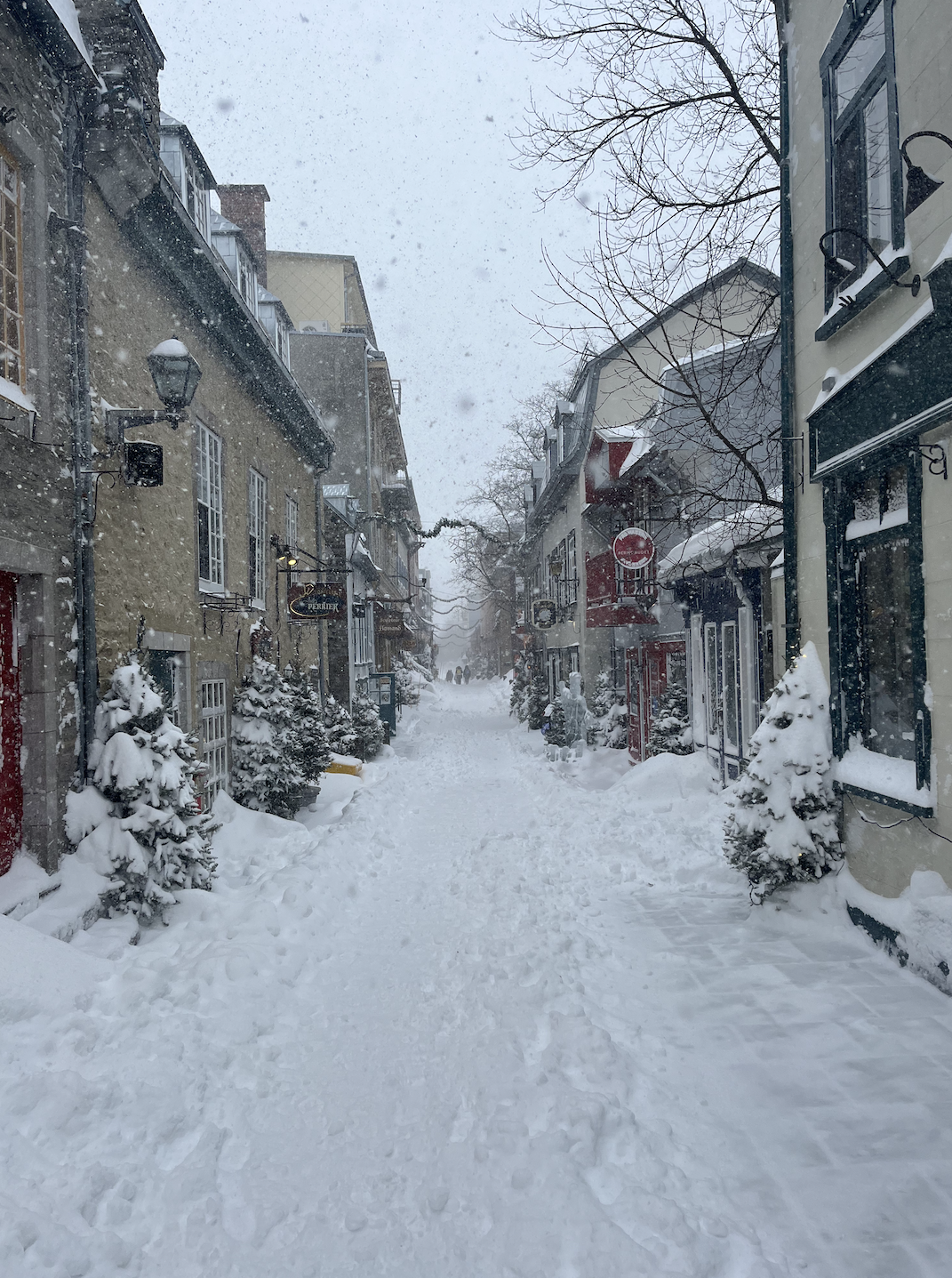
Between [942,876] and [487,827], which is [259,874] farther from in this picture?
[942,876]

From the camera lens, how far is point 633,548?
1320 cm

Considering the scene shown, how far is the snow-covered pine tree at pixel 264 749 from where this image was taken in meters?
10.1

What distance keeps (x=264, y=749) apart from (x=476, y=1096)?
696cm

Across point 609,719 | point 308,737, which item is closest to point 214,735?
point 308,737

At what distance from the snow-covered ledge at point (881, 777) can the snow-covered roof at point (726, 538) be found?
3364mm

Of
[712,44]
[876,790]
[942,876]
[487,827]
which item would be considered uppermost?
[712,44]

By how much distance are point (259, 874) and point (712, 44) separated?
9.14m

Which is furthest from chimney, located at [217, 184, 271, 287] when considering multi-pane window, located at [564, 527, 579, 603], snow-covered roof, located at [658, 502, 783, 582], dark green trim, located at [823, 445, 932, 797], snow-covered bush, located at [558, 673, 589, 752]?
dark green trim, located at [823, 445, 932, 797]

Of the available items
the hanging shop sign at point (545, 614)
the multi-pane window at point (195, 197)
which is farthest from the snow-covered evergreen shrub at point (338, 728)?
the multi-pane window at point (195, 197)

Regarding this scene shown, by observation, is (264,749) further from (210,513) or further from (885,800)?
(885,800)

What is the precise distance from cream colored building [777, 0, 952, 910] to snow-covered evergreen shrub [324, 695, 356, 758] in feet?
30.9

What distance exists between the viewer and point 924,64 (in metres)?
4.71

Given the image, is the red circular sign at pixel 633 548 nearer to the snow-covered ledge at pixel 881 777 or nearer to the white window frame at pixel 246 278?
the white window frame at pixel 246 278

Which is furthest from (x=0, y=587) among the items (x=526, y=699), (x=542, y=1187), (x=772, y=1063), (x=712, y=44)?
(x=526, y=699)
